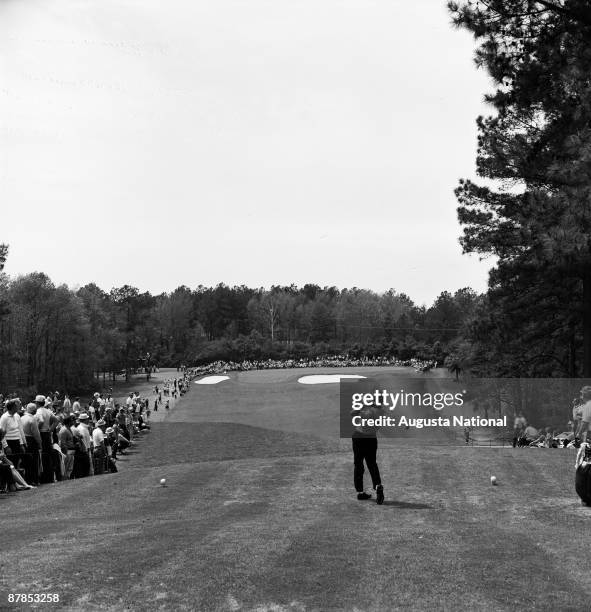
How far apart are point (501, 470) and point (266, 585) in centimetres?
1108

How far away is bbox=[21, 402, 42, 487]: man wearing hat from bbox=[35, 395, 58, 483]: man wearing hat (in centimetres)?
42

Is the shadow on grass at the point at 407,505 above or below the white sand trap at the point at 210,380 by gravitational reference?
above

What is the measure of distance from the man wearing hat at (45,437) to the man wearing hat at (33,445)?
420mm

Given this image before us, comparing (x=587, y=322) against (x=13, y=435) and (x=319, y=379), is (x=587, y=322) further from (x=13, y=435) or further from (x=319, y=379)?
(x=319, y=379)

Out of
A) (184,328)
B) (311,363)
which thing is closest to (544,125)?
(311,363)

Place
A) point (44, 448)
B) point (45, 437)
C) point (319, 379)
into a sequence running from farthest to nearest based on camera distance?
point (319, 379) < point (44, 448) < point (45, 437)

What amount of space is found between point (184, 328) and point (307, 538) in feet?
510

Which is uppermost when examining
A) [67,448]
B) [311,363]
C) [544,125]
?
[544,125]

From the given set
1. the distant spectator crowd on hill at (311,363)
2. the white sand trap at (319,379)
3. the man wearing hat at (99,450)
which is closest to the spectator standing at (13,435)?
the man wearing hat at (99,450)

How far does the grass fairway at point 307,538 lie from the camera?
7484mm

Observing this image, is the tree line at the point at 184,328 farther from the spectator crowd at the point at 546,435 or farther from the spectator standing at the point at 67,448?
the spectator standing at the point at 67,448

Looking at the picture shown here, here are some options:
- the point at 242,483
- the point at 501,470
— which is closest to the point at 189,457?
the point at 242,483

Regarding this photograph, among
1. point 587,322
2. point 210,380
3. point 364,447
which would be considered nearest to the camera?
point 364,447

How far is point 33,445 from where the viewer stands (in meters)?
18.0
